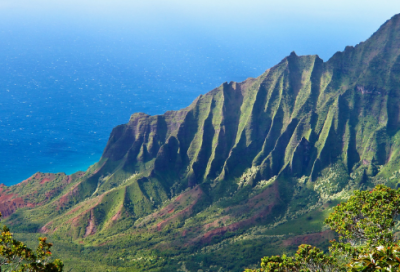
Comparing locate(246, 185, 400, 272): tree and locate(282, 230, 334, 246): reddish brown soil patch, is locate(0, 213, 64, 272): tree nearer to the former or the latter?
locate(246, 185, 400, 272): tree

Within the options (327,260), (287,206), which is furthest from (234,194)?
(327,260)

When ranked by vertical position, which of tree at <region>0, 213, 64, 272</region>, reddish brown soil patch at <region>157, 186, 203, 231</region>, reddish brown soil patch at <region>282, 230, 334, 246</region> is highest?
reddish brown soil patch at <region>157, 186, 203, 231</region>

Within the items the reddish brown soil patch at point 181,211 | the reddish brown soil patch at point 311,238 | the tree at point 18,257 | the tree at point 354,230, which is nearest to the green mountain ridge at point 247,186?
the reddish brown soil patch at point 181,211

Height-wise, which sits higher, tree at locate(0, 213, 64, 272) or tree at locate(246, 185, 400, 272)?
tree at locate(0, 213, 64, 272)

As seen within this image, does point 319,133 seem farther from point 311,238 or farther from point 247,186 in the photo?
point 311,238

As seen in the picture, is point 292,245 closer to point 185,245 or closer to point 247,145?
point 185,245

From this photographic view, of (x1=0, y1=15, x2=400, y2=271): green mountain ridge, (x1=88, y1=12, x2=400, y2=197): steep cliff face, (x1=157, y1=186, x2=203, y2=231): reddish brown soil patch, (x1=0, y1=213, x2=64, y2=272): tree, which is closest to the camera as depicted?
(x1=0, y1=213, x2=64, y2=272): tree

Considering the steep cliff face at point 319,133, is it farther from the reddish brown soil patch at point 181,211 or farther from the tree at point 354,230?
the tree at point 354,230

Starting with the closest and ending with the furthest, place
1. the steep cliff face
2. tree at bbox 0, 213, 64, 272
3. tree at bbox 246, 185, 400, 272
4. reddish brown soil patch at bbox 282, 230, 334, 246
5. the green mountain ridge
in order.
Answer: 1. tree at bbox 0, 213, 64, 272
2. tree at bbox 246, 185, 400, 272
3. reddish brown soil patch at bbox 282, 230, 334, 246
4. the green mountain ridge
5. the steep cliff face

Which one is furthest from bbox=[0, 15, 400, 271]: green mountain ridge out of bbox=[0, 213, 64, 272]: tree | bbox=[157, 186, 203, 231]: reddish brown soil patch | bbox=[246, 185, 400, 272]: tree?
bbox=[0, 213, 64, 272]: tree
